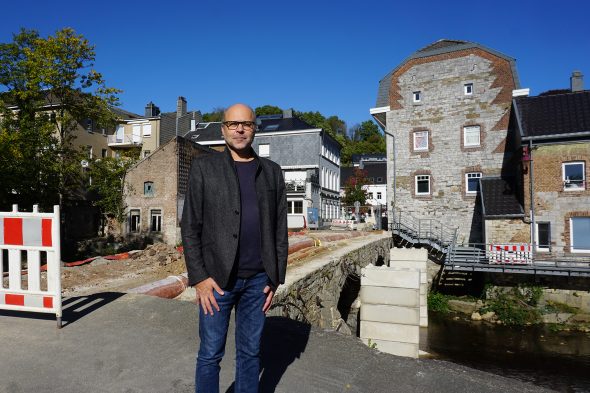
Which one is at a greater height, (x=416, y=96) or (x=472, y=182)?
(x=416, y=96)

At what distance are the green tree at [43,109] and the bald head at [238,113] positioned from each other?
653 inches

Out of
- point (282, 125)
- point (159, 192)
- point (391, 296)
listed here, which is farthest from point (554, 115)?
point (159, 192)

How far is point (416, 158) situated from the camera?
88.3ft

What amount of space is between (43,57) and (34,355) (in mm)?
18628

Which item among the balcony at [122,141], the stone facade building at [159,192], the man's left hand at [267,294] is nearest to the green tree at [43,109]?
the stone facade building at [159,192]

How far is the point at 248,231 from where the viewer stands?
8.67ft

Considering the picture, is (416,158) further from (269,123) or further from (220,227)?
(220,227)

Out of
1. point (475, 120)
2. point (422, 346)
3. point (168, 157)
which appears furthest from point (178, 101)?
point (422, 346)

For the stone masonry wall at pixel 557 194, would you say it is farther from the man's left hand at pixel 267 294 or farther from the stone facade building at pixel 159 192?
the man's left hand at pixel 267 294

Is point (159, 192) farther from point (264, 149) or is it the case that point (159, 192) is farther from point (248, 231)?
point (248, 231)

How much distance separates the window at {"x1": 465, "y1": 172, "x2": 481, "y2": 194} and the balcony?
3137 centimetres

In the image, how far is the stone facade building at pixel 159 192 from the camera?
2602cm

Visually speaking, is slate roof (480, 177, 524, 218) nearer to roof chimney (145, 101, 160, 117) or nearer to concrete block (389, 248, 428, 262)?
concrete block (389, 248, 428, 262)

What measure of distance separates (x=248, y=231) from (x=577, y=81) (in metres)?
30.0
